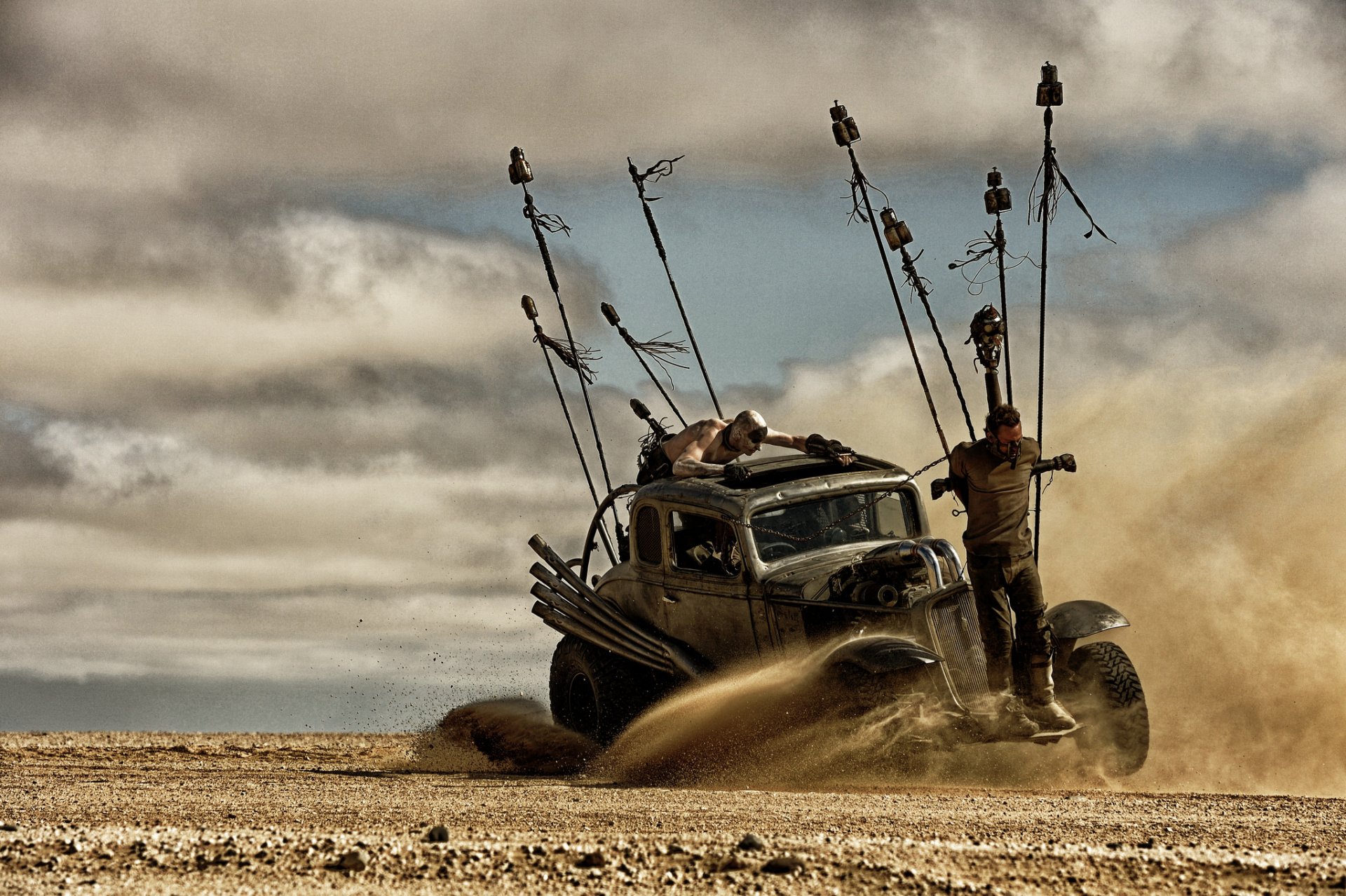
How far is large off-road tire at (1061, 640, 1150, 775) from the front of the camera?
12344 mm

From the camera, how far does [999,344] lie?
12.3m

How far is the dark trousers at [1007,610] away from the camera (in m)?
11.6

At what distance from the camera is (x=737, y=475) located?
13.8m

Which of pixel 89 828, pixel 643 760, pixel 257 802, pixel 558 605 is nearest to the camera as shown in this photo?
pixel 89 828

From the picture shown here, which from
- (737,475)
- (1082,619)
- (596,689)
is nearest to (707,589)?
(737,475)

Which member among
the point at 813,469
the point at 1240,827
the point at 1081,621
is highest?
the point at 813,469

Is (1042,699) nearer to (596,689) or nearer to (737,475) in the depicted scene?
(737,475)

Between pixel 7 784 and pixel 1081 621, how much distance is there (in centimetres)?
923

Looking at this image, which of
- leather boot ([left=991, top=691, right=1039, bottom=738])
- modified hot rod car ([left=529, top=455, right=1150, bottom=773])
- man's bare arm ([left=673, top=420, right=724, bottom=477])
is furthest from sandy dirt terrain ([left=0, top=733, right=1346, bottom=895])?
man's bare arm ([left=673, top=420, right=724, bottom=477])

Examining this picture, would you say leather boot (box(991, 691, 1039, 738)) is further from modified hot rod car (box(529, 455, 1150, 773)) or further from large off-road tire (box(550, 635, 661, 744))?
large off-road tire (box(550, 635, 661, 744))

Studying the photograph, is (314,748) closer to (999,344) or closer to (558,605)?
(558,605)

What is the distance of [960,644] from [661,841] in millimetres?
4467

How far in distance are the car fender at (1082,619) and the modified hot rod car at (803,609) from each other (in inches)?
0.6

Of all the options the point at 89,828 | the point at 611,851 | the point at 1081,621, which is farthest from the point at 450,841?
the point at 1081,621
